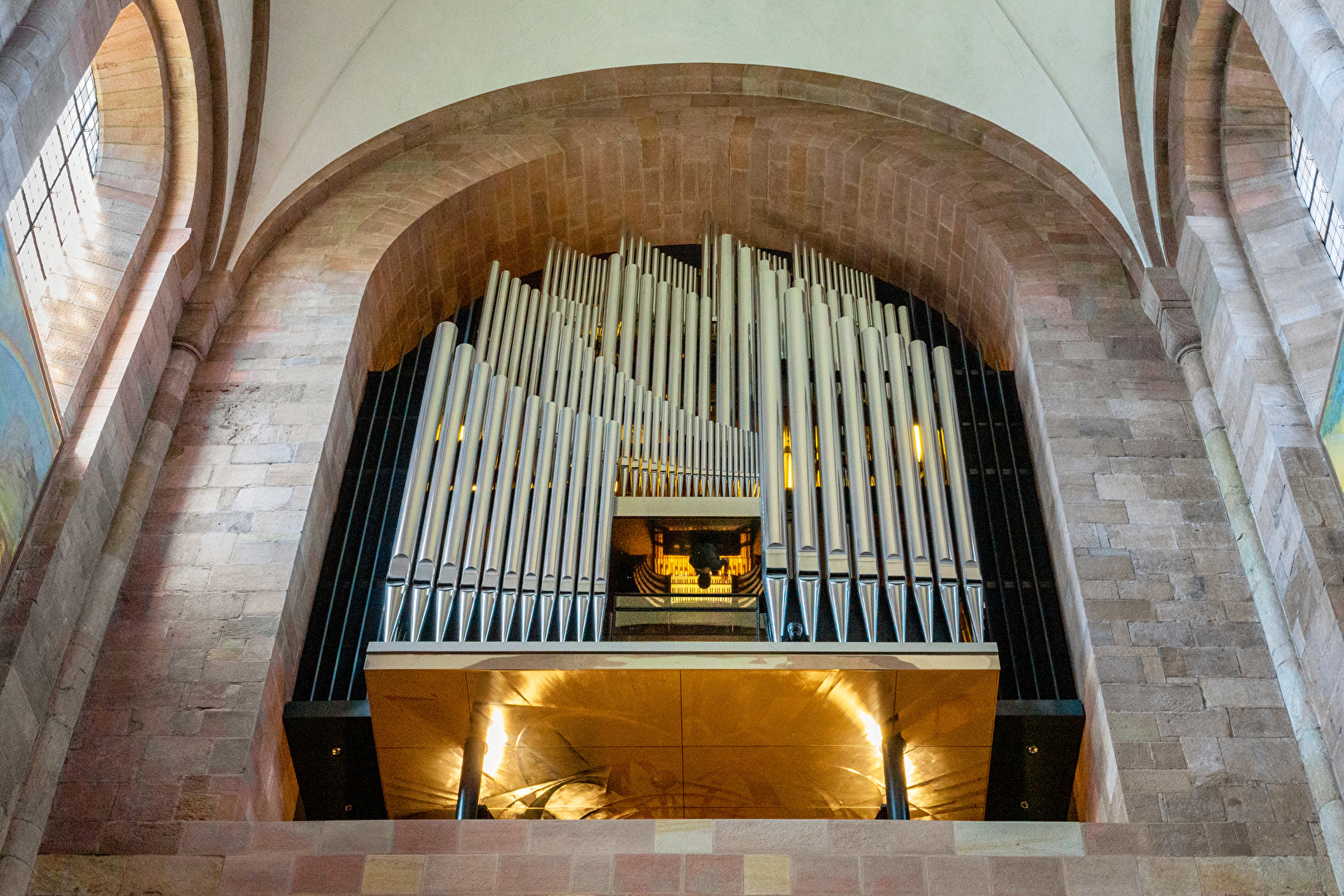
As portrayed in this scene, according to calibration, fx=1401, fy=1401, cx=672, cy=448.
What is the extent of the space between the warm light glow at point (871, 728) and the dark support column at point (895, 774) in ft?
0.22

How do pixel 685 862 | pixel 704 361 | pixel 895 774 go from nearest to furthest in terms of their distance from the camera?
1. pixel 685 862
2. pixel 895 774
3. pixel 704 361

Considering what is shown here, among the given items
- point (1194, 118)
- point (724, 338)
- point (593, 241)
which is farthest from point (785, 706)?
point (593, 241)

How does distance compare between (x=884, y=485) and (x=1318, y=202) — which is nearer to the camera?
(x=884, y=485)

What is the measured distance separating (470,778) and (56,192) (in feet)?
17.2

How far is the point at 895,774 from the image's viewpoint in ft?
30.2

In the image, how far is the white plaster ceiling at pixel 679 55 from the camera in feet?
41.0

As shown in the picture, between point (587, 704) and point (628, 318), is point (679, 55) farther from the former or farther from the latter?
point (587, 704)

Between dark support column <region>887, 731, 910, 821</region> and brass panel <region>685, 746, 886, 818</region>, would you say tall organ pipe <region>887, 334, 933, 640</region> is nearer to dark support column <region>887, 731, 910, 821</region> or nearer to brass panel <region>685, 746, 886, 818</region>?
dark support column <region>887, 731, 910, 821</region>

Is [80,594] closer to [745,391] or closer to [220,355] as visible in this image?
[220,355]

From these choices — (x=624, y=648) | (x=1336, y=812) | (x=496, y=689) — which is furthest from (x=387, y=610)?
(x=1336, y=812)

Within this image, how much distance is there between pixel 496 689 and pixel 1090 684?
3.92 metres

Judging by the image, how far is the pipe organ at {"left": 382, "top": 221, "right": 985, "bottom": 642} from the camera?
32.1 feet

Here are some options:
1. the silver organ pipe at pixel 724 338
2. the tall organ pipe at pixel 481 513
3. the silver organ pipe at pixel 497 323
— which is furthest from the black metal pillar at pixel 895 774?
the silver organ pipe at pixel 497 323

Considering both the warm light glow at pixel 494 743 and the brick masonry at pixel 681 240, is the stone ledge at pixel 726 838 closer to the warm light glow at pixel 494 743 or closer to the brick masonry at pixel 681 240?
the brick masonry at pixel 681 240
